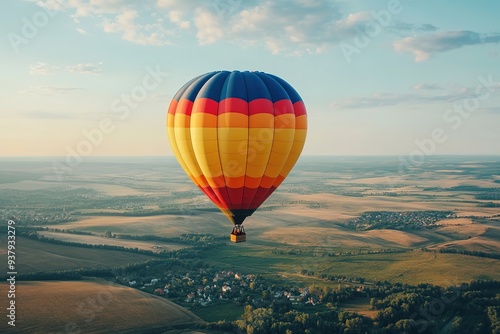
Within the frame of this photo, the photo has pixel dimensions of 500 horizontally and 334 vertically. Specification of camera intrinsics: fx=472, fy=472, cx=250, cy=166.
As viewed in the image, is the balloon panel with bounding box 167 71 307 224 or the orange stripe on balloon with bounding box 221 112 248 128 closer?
the orange stripe on balloon with bounding box 221 112 248 128

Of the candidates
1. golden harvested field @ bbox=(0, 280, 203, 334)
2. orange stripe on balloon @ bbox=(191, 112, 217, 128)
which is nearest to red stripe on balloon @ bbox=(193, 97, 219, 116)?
orange stripe on balloon @ bbox=(191, 112, 217, 128)

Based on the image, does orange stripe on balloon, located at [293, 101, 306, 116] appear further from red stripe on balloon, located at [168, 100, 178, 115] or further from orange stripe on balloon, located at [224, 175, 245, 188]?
red stripe on balloon, located at [168, 100, 178, 115]

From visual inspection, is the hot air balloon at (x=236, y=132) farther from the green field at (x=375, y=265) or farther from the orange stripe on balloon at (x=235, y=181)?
the green field at (x=375, y=265)

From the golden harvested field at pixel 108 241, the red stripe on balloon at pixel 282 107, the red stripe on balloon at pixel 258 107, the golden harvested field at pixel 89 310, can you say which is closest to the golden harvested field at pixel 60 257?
the golden harvested field at pixel 108 241

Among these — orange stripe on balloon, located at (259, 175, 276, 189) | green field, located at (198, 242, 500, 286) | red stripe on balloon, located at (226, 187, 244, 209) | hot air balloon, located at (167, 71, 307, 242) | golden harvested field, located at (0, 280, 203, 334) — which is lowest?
green field, located at (198, 242, 500, 286)

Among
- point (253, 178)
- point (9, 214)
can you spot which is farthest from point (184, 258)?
point (9, 214)

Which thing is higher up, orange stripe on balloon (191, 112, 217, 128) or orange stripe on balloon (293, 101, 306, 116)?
orange stripe on balloon (293, 101, 306, 116)
